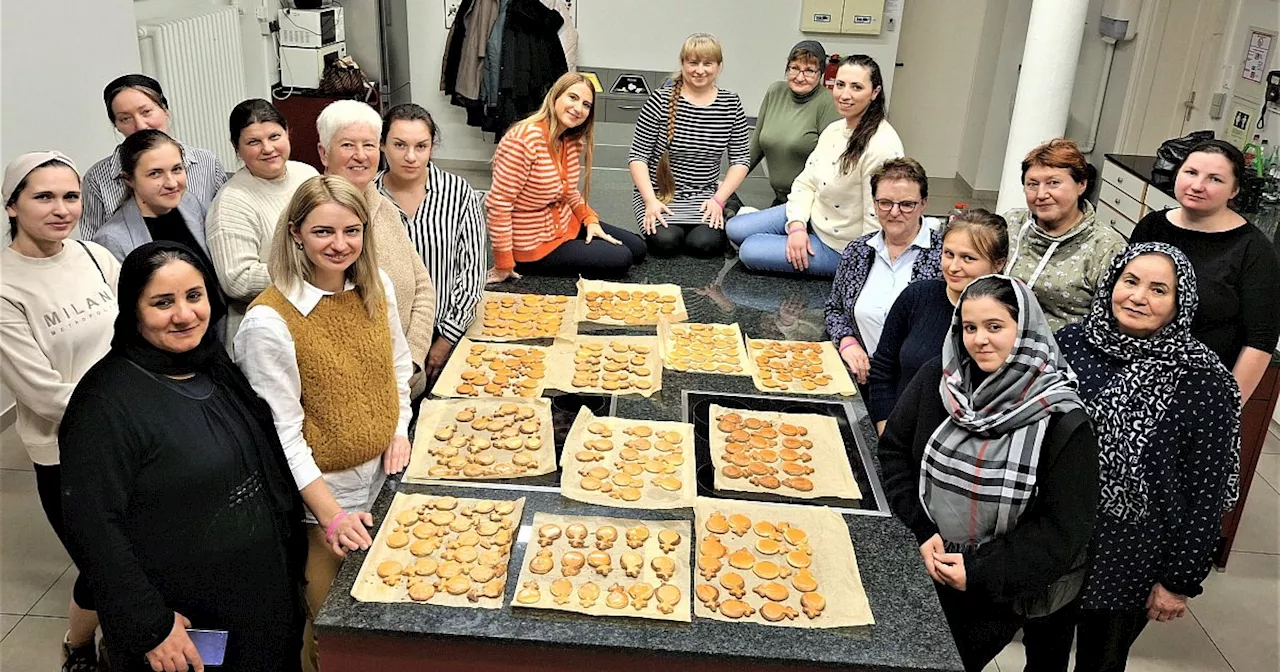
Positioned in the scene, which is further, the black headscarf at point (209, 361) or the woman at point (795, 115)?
the woman at point (795, 115)

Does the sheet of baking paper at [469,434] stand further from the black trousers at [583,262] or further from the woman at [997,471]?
Result: the black trousers at [583,262]

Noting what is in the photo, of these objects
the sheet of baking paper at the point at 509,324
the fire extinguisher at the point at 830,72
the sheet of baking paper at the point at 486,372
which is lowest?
the sheet of baking paper at the point at 486,372

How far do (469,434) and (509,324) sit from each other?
28.3 inches

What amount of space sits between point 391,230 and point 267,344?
788 millimetres

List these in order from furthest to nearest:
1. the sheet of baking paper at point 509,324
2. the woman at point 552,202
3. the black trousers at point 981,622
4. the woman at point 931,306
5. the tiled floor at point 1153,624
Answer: the woman at point 552,202 < the sheet of baking paper at point 509,324 < the tiled floor at point 1153,624 < the woman at point 931,306 < the black trousers at point 981,622

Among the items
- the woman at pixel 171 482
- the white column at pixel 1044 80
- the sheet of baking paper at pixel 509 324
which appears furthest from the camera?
the white column at pixel 1044 80

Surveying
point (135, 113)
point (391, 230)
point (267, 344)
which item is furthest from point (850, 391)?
point (135, 113)

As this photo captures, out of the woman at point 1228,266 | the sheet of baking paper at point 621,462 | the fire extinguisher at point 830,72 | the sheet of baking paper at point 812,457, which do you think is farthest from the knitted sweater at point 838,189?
the fire extinguisher at point 830,72

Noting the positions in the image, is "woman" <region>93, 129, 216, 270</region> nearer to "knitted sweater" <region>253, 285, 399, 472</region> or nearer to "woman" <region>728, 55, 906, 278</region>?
"knitted sweater" <region>253, 285, 399, 472</region>

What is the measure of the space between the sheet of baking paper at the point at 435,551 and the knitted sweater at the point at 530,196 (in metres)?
1.45

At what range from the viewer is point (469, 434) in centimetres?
233

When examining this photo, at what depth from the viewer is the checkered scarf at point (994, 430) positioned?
6.01ft

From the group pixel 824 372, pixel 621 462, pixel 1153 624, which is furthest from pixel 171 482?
pixel 1153 624

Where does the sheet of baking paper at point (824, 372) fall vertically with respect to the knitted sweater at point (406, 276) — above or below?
below
